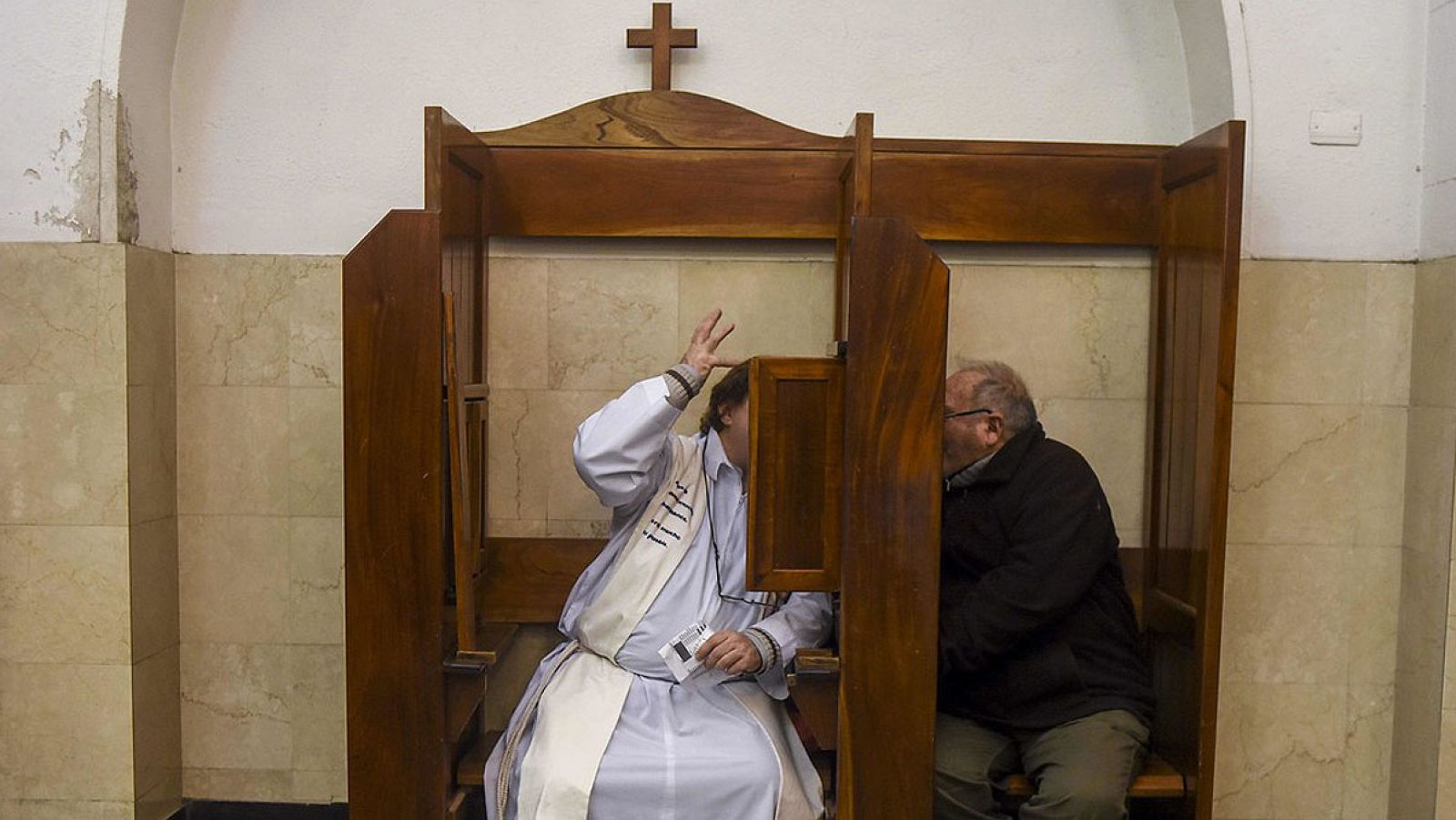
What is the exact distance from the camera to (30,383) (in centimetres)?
316

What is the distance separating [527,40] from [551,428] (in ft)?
3.56

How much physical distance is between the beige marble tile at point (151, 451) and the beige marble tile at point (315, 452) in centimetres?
32

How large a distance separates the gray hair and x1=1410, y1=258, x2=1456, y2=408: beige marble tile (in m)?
1.08

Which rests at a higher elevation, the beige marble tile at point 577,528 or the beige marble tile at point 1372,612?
the beige marble tile at point 577,528

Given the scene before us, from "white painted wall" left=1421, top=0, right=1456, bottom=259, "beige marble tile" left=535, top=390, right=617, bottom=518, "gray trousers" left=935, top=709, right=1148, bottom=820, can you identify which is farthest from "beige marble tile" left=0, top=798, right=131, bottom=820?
"white painted wall" left=1421, top=0, right=1456, bottom=259

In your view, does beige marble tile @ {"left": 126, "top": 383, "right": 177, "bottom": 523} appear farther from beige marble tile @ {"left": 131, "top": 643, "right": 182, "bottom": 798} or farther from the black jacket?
the black jacket

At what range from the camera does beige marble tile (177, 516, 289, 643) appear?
3.47m

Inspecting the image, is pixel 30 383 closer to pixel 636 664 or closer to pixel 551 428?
pixel 551 428

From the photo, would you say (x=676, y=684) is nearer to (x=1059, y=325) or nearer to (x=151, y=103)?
(x=1059, y=325)

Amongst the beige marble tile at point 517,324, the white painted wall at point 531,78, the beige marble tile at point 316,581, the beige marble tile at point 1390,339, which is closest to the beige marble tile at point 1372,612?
the beige marble tile at point 1390,339

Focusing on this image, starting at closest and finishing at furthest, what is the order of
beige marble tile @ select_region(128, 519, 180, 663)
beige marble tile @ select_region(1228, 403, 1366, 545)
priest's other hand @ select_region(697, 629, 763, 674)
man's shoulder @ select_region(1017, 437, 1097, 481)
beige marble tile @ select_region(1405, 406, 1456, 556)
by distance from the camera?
1. priest's other hand @ select_region(697, 629, 763, 674)
2. man's shoulder @ select_region(1017, 437, 1097, 481)
3. beige marble tile @ select_region(1405, 406, 1456, 556)
4. beige marble tile @ select_region(128, 519, 180, 663)
5. beige marble tile @ select_region(1228, 403, 1366, 545)

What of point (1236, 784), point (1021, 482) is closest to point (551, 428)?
point (1021, 482)

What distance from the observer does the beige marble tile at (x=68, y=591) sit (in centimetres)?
317

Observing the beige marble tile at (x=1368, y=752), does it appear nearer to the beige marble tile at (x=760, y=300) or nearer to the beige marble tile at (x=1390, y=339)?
the beige marble tile at (x=1390, y=339)
